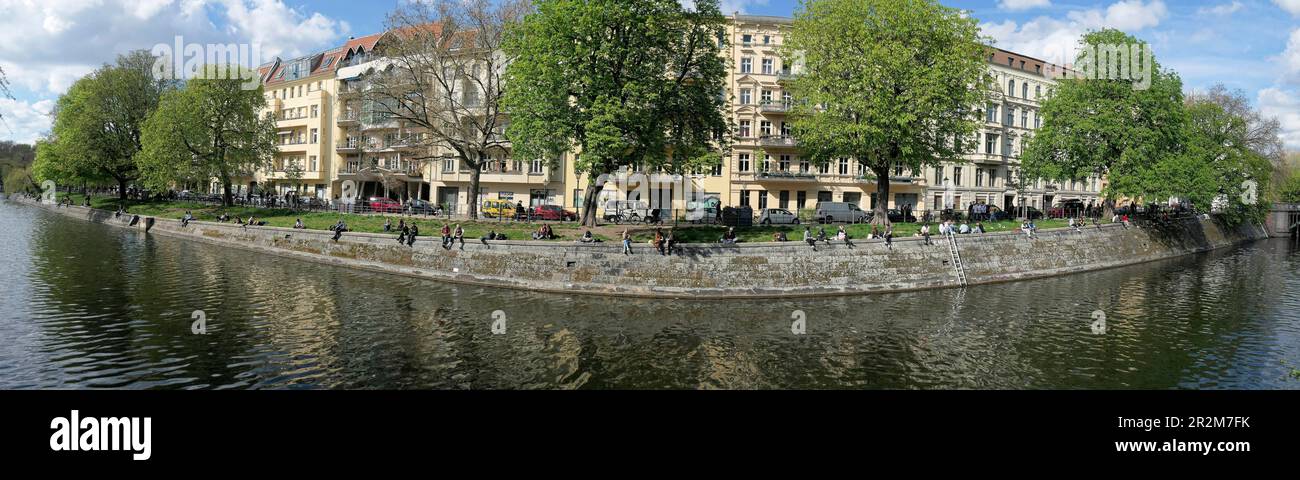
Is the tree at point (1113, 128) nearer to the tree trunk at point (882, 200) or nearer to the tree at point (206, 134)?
the tree trunk at point (882, 200)

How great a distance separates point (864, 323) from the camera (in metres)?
26.0

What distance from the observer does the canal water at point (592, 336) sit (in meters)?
18.3

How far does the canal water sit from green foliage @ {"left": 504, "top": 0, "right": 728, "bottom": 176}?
8738mm

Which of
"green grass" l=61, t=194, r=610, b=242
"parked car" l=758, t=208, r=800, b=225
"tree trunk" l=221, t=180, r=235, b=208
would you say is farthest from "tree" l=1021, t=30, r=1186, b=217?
"tree trunk" l=221, t=180, r=235, b=208

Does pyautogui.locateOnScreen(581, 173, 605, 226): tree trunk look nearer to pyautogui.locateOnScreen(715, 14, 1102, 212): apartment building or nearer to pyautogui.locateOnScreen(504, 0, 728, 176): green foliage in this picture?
pyautogui.locateOnScreen(504, 0, 728, 176): green foliage

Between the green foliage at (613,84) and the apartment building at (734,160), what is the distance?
51.7ft

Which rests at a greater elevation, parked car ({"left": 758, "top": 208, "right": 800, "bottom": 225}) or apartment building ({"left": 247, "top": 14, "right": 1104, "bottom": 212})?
apartment building ({"left": 247, "top": 14, "right": 1104, "bottom": 212})

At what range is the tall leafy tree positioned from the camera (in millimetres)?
38094

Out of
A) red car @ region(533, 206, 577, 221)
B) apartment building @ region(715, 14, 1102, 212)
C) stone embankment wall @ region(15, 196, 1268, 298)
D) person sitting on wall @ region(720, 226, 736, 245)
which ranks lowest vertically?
stone embankment wall @ region(15, 196, 1268, 298)

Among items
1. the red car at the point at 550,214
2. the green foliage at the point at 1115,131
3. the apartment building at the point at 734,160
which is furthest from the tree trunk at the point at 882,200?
the red car at the point at 550,214
